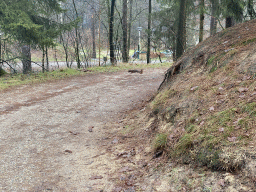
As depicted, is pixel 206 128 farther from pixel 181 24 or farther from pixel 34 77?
pixel 34 77

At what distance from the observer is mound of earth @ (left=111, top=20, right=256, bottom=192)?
2.53 meters

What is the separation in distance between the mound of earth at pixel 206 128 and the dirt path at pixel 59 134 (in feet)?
2.20

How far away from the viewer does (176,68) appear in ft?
21.6

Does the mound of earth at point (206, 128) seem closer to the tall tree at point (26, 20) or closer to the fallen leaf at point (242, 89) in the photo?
the fallen leaf at point (242, 89)

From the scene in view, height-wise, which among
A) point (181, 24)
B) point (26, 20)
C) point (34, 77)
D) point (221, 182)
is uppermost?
point (26, 20)

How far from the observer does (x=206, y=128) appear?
3232 mm

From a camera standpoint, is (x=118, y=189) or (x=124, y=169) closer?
(x=118, y=189)

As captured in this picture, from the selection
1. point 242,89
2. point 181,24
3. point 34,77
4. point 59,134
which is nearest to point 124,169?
point 242,89

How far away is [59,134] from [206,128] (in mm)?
3607

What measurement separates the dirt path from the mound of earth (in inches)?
26.4

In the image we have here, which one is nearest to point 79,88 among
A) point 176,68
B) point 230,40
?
point 176,68

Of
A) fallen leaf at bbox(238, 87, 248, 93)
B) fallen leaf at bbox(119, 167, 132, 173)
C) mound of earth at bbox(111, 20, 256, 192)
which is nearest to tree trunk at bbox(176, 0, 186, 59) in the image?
mound of earth at bbox(111, 20, 256, 192)

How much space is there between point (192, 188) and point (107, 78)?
11.0m

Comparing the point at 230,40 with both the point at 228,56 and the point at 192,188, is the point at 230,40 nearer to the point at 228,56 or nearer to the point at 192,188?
the point at 228,56
